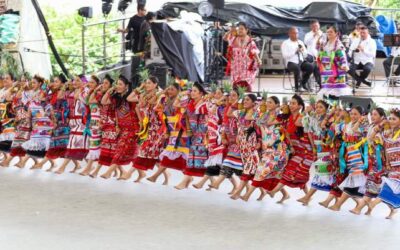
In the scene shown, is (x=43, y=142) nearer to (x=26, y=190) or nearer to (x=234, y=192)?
(x=26, y=190)

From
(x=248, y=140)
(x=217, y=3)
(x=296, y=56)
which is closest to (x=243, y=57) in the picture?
(x=296, y=56)

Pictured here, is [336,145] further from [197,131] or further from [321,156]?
[197,131]

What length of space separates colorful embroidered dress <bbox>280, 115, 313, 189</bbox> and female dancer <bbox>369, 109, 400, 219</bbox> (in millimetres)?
809

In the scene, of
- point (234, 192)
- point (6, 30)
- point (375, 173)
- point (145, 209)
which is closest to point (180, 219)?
point (145, 209)

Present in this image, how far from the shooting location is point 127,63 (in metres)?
16.2

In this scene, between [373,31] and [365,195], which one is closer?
[365,195]

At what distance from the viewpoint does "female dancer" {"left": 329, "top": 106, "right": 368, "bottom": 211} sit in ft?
29.7

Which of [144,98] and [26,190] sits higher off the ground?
[144,98]

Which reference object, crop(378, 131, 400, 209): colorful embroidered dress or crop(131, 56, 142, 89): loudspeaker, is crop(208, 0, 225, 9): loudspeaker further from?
crop(378, 131, 400, 209): colorful embroidered dress

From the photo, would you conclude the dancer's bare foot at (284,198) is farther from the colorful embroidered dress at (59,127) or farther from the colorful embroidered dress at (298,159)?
the colorful embroidered dress at (59,127)

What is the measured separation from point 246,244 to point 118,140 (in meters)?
2.86

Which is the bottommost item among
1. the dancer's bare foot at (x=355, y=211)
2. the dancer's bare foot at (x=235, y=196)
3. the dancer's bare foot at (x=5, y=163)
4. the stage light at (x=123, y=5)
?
the dancer's bare foot at (x=5, y=163)

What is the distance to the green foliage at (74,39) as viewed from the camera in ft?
60.8

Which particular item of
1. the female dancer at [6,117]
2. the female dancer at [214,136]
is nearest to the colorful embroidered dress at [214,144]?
the female dancer at [214,136]
